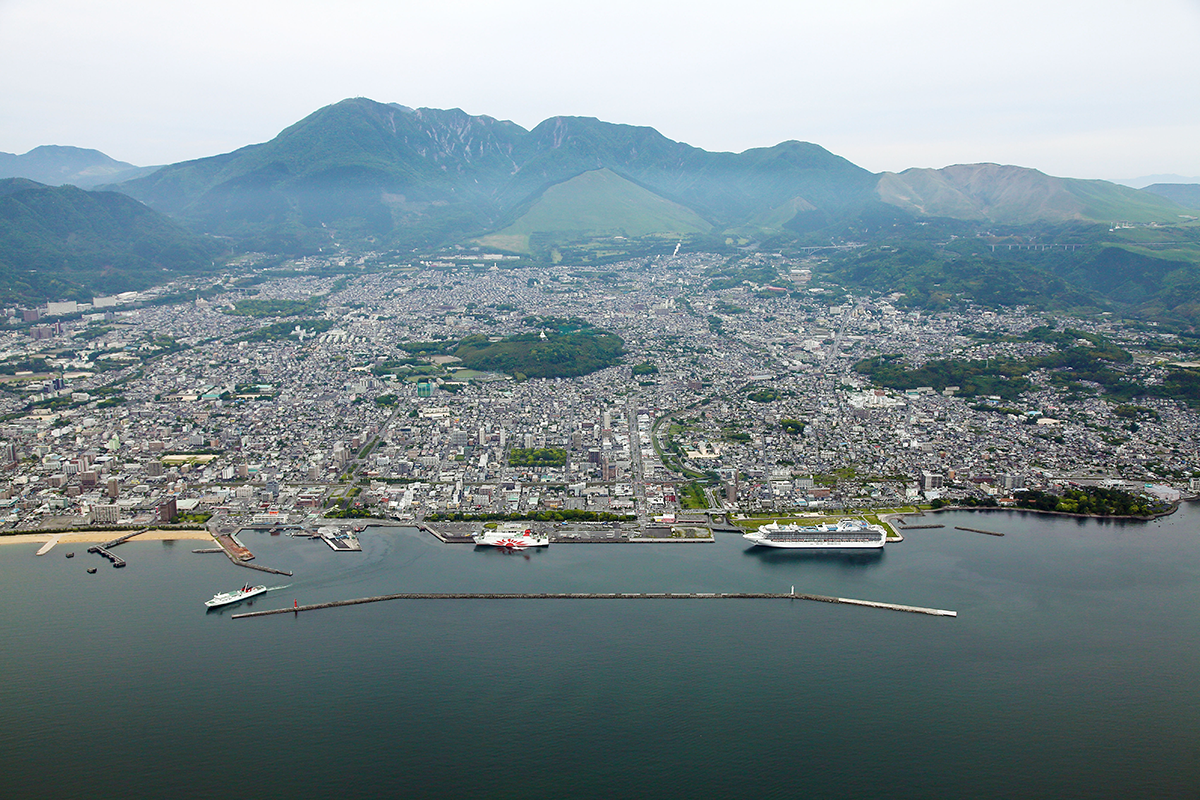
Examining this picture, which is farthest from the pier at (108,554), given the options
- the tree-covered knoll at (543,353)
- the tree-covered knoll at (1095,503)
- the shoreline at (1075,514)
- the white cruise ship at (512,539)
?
the tree-covered knoll at (1095,503)

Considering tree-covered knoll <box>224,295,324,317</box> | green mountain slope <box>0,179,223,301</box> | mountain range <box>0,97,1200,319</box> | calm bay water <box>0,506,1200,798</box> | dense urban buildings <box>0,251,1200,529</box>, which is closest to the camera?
calm bay water <box>0,506,1200,798</box>

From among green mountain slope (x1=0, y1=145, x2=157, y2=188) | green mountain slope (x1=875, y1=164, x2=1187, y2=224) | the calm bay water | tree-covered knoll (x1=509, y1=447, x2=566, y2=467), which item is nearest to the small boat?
the calm bay water

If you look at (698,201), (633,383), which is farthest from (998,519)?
(698,201)

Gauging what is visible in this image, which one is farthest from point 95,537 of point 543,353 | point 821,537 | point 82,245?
point 82,245

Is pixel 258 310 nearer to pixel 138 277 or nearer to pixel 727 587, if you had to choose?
pixel 138 277

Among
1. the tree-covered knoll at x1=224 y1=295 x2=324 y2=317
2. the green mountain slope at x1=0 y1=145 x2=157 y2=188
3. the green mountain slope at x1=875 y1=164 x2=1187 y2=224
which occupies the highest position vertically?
the green mountain slope at x1=0 y1=145 x2=157 y2=188

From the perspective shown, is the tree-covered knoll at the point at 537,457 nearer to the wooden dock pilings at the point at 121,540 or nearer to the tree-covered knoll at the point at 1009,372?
the wooden dock pilings at the point at 121,540

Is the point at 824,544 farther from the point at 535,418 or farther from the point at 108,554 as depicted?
the point at 108,554

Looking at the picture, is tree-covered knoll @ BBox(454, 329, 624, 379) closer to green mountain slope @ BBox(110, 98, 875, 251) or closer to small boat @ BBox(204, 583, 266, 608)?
small boat @ BBox(204, 583, 266, 608)
